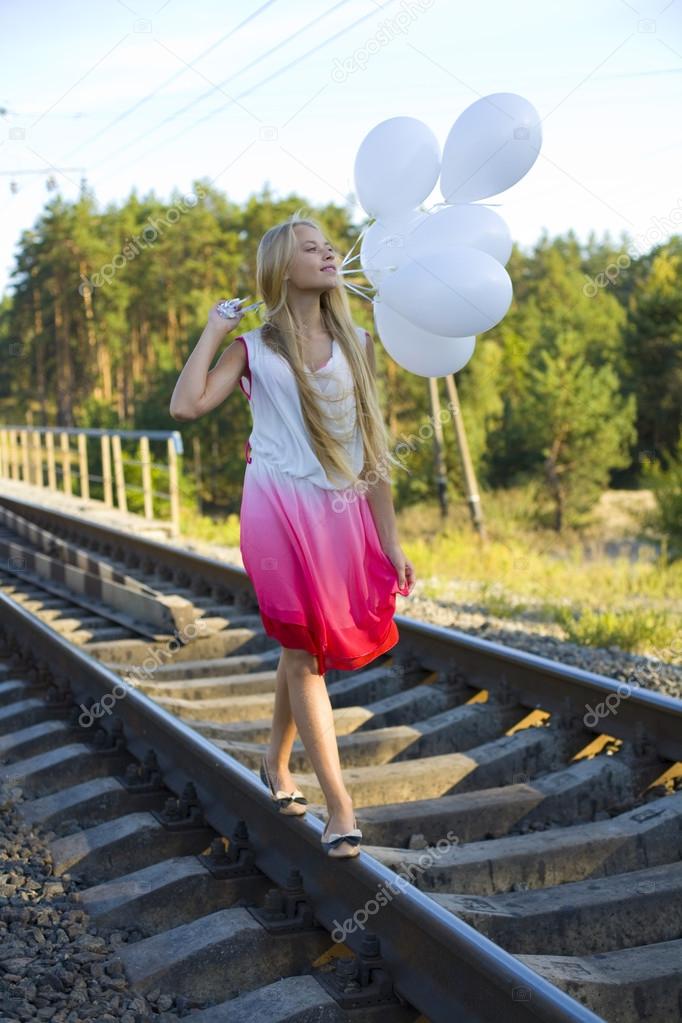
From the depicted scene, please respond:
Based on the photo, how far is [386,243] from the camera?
325cm

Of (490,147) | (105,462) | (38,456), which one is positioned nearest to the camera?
(490,147)

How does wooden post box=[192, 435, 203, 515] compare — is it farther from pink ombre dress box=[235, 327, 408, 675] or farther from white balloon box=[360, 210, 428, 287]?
pink ombre dress box=[235, 327, 408, 675]

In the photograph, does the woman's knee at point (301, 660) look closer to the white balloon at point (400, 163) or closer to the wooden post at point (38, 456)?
the white balloon at point (400, 163)

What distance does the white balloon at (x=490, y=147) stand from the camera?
321cm

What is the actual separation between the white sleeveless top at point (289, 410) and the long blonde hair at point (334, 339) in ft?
0.06

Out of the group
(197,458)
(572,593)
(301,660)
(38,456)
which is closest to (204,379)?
(301,660)

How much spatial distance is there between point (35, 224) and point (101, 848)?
61918 mm

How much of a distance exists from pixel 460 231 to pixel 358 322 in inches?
1271

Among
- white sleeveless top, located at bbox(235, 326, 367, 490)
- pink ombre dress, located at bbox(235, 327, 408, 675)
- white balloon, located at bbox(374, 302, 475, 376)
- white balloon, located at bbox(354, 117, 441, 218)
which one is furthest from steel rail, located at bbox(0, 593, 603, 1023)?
white balloon, located at bbox(354, 117, 441, 218)

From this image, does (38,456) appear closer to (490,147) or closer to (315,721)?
(490,147)

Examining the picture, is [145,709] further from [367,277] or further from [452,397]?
[452,397]

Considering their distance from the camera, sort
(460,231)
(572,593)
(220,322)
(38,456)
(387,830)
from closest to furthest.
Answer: (220,322) → (460,231) → (387,830) → (572,593) → (38,456)

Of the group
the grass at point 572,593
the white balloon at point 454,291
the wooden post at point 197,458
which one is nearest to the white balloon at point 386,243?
the white balloon at point 454,291

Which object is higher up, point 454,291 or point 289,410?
point 454,291
